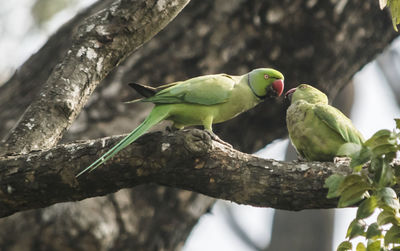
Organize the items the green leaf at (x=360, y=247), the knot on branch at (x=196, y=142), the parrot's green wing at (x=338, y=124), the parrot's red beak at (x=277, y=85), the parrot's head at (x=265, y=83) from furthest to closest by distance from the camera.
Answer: the parrot's red beak at (x=277, y=85) < the parrot's head at (x=265, y=83) < the parrot's green wing at (x=338, y=124) < the knot on branch at (x=196, y=142) < the green leaf at (x=360, y=247)

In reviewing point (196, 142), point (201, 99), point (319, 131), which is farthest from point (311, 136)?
point (196, 142)

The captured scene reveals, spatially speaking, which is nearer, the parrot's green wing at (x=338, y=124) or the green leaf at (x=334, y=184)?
the green leaf at (x=334, y=184)

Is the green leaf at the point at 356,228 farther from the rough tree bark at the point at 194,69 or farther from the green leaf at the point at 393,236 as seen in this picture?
the rough tree bark at the point at 194,69

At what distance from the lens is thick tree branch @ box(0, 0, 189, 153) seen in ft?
11.1

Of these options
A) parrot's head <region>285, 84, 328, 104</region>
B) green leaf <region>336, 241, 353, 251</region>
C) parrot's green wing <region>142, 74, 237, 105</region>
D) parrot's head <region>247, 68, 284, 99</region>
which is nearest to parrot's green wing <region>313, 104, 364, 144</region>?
parrot's head <region>285, 84, 328, 104</region>

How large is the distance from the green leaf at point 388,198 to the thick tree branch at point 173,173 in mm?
778

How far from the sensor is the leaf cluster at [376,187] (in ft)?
6.70

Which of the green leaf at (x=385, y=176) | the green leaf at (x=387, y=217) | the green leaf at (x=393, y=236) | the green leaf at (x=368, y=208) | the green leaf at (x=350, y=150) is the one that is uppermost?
the green leaf at (x=350, y=150)

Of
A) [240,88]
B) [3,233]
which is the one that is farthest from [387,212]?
[3,233]

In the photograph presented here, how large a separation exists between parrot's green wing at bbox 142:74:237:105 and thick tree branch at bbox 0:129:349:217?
72cm

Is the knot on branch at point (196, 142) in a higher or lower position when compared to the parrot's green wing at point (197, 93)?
lower

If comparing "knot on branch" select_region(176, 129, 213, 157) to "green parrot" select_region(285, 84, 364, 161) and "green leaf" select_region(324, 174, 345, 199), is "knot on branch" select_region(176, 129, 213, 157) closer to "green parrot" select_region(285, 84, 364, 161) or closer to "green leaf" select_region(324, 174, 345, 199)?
"green leaf" select_region(324, 174, 345, 199)

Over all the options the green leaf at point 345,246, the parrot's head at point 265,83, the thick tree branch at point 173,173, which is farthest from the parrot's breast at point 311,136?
the green leaf at point 345,246

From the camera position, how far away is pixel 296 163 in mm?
3004
